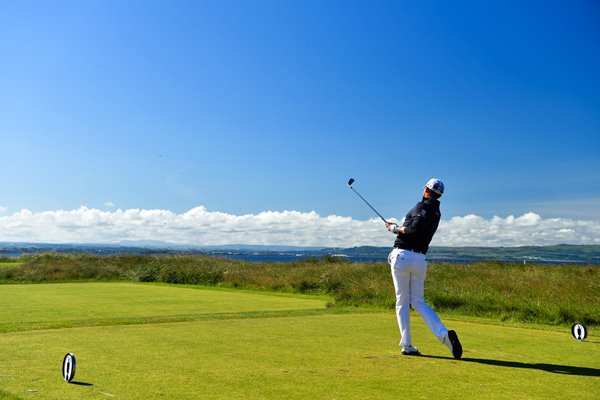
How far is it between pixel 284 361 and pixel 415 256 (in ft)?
6.53

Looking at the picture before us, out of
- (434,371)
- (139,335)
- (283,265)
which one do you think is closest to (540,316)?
(434,371)

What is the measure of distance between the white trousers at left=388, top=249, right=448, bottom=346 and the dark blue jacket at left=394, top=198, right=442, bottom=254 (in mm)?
102

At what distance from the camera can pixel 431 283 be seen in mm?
18922

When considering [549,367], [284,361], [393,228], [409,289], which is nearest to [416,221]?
[393,228]

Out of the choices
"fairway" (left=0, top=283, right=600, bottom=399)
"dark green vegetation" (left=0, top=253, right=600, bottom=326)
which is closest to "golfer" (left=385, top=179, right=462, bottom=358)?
"fairway" (left=0, top=283, right=600, bottom=399)

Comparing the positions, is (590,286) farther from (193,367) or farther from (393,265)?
(193,367)

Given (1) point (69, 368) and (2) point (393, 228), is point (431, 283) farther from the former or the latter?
(1) point (69, 368)

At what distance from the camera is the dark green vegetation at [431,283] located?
12.9 m

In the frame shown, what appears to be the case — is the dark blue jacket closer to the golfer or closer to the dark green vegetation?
the golfer

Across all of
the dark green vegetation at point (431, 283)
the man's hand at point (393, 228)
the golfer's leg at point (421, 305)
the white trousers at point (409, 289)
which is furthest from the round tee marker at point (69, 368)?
the dark green vegetation at point (431, 283)

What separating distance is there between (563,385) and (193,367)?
11.8 feet

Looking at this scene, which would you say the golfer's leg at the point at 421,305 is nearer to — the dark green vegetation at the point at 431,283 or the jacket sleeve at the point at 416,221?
the jacket sleeve at the point at 416,221

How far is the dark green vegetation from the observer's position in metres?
12.9

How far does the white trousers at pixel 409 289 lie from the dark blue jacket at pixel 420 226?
102 millimetres
